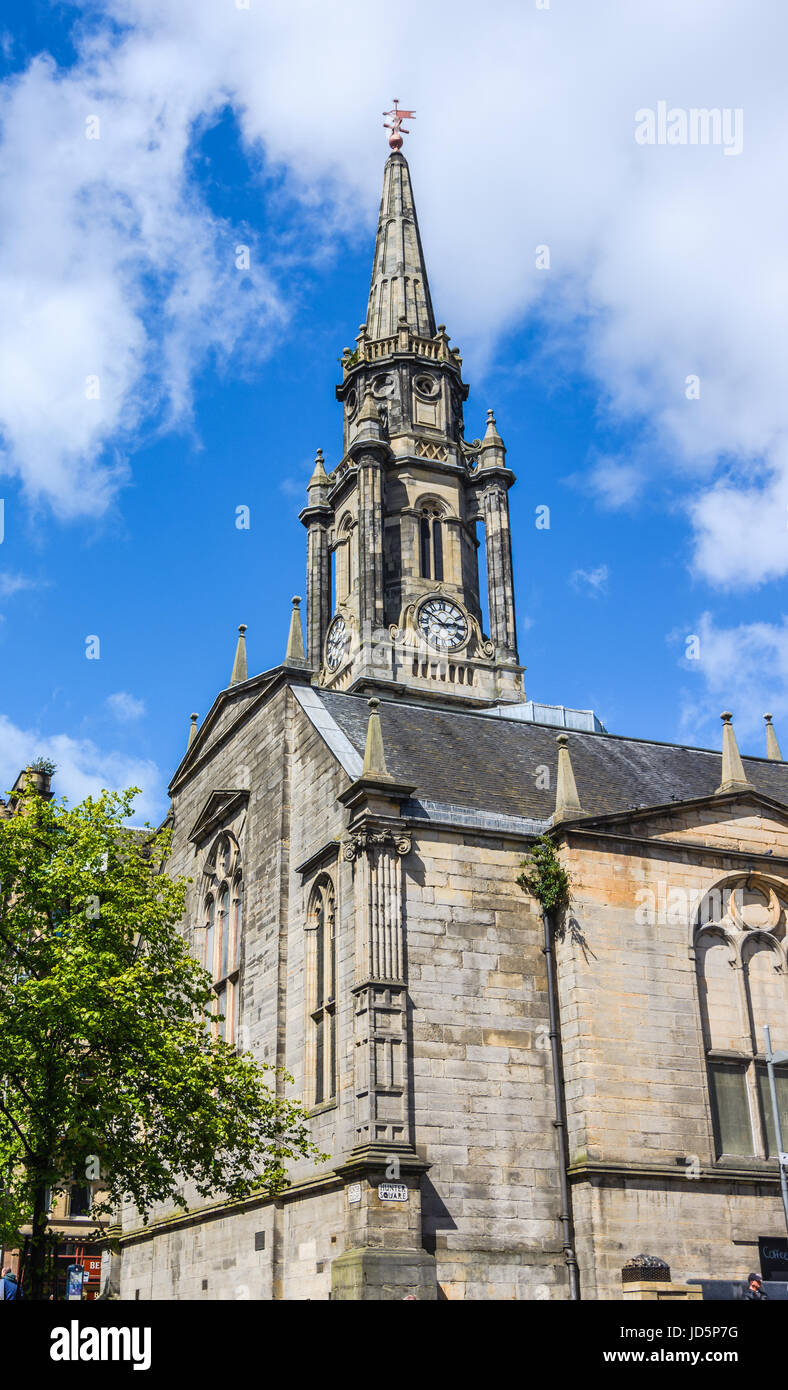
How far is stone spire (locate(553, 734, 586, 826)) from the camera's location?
2569 centimetres

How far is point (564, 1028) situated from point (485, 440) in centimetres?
4610

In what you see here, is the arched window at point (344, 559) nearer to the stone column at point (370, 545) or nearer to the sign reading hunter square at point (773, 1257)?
the stone column at point (370, 545)

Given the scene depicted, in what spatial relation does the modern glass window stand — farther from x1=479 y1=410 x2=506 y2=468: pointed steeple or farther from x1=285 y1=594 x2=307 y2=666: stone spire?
x1=479 y1=410 x2=506 y2=468: pointed steeple

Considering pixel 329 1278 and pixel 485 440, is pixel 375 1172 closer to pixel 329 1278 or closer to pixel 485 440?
pixel 329 1278

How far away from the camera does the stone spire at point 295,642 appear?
31.4 metres

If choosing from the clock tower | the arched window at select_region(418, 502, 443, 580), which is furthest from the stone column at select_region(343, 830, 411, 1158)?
the arched window at select_region(418, 502, 443, 580)

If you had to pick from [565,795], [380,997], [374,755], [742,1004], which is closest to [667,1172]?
[742,1004]

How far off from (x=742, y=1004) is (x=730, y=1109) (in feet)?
6.67

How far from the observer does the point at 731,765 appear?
92.9 ft

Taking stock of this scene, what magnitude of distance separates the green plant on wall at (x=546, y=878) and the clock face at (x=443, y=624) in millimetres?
34595

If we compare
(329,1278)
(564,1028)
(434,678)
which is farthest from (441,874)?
(434,678)

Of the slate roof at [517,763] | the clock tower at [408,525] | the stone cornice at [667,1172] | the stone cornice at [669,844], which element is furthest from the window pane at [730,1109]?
the clock tower at [408,525]

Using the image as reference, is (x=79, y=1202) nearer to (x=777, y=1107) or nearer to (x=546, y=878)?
(x=546, y=878)

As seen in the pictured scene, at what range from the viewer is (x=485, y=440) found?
66562mm
